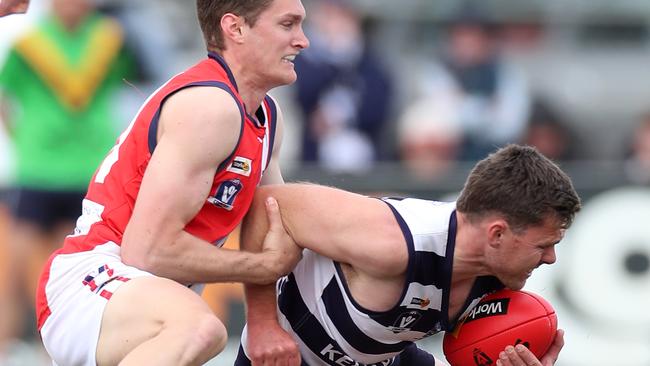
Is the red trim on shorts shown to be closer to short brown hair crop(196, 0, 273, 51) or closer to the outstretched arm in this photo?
A: the outstretched arm

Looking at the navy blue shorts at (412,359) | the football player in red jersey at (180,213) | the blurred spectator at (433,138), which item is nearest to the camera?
the football player in red jersey at (180,213)

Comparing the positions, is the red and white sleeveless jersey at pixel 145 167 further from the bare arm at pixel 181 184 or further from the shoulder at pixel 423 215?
the shoulder at pixel 423 215

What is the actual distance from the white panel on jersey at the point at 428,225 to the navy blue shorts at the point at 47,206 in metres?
4.80

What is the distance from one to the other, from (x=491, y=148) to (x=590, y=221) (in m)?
1.55

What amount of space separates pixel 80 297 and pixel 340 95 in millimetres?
6066

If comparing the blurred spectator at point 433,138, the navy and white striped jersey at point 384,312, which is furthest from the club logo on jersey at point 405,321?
the blurred spectator at point 433,138

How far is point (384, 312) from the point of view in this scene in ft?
21.0

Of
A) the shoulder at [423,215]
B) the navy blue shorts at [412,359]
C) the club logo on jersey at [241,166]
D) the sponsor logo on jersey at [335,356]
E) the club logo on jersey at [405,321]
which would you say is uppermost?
the club logo on jersey at [241,166]

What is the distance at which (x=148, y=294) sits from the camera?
5.95 meters

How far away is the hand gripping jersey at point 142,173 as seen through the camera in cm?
624

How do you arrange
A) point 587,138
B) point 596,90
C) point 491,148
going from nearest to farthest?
point 491,148
point 587,138
point 596,90

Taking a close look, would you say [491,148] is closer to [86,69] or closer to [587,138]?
[587,138]

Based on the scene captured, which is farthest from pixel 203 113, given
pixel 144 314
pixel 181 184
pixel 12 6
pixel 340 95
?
pixel 340 95

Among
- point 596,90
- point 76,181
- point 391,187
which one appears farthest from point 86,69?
point 596,90
